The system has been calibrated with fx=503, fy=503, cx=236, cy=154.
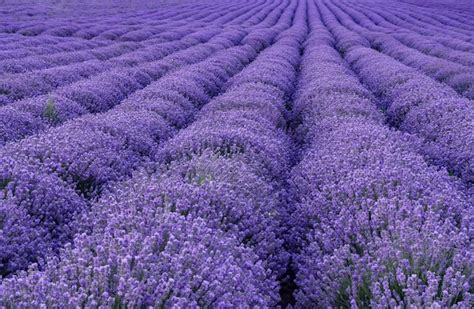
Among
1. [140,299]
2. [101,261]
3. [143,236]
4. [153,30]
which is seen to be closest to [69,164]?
[143,236]

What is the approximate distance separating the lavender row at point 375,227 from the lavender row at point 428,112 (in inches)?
15.7

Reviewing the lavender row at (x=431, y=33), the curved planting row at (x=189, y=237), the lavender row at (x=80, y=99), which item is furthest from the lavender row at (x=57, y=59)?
the lavender row at (x=431, y=33)

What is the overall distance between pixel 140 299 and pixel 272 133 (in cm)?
407

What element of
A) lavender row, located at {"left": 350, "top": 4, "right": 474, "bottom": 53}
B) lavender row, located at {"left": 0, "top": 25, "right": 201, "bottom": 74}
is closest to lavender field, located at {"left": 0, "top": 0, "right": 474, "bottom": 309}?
lavender row, located at {"left": 0, "top": 25, "right": 201, "bottom": 74}

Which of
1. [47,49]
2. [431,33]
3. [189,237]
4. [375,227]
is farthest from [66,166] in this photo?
[431,33]

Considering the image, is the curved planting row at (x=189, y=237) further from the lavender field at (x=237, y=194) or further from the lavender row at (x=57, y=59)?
the lavender row at (x=57, y=59)

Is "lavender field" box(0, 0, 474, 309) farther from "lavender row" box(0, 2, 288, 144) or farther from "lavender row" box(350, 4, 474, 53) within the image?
"lavender row" box(350, 4, 474, 53)

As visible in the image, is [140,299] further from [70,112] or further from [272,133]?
[70,112]

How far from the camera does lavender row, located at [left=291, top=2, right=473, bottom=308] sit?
2527 millimetres

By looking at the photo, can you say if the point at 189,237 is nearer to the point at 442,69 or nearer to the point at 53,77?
the point at 53,77

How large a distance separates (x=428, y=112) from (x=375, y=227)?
3785mm

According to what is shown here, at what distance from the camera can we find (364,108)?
678cm

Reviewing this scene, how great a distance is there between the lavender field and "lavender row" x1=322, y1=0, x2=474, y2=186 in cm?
3

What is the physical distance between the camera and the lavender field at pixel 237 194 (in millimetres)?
2379
